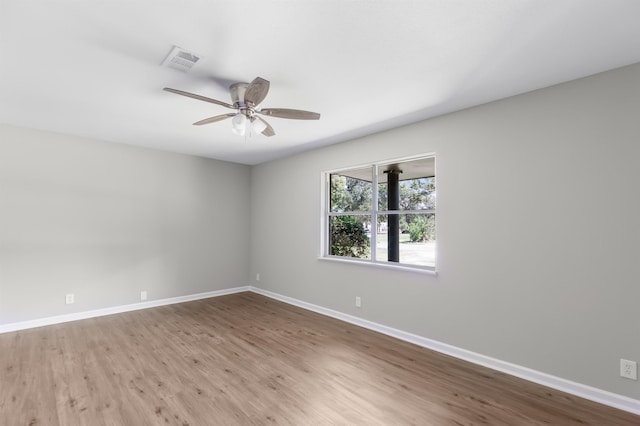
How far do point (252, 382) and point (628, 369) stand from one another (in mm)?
2788

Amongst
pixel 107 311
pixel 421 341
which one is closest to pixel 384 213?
pixel 421 341

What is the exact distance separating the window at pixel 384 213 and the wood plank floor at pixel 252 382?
1039 mm

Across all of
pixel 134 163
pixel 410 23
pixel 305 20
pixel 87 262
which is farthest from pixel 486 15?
pixel 87 262

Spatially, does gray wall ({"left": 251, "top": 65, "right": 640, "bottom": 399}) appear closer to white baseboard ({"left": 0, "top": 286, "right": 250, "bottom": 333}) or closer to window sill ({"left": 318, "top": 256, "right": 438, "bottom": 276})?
window sill ({"left": 318, "top": 256, "right": 438, "bottom": 276})

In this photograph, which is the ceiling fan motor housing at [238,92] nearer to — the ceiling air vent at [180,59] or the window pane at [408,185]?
the ceiling air vent at [180,59]

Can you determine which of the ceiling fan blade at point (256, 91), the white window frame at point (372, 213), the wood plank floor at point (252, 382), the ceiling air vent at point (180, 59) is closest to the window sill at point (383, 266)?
the white window frame at point (372, 213)

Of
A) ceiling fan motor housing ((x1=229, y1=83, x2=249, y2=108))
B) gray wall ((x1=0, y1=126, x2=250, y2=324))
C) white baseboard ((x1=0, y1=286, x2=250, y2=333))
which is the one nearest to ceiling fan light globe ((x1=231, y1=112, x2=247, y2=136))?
ceiling fan motor housing ((x1=229, y1=83, x2=249, y2=108))

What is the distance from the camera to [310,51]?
2.04 m

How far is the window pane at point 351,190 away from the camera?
13.6 feet

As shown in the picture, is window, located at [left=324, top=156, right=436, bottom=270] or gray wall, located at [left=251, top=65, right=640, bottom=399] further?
window, located at [left=324, top=156, right=436, bottom=270]

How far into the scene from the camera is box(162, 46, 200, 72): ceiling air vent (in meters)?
2.04

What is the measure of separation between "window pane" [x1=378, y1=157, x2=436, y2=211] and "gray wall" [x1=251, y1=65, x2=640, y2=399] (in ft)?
0.61

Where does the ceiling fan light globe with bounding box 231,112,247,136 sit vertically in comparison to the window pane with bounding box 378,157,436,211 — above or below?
above

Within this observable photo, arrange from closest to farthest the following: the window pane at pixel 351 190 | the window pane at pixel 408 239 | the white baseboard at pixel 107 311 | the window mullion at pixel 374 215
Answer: the window pane at pixel 408 239, the white baseboard at pixel 107 311, the window mullion at pixel 374 215, the window pane at pixel 351 190
